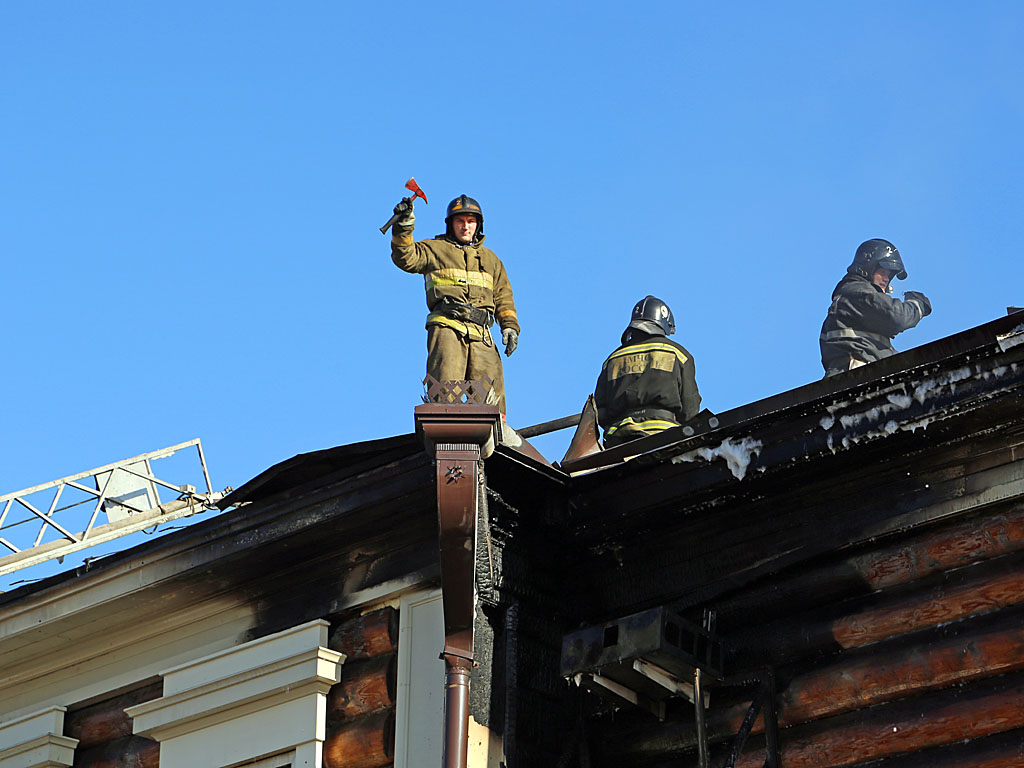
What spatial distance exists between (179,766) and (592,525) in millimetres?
2678

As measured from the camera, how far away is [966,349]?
22.8 ft

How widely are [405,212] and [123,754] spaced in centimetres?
365

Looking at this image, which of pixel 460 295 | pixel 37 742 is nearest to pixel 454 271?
pixel 460 295

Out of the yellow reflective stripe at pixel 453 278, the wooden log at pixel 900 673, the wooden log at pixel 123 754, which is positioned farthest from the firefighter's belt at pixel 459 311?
the wooden log at pixel 900 673

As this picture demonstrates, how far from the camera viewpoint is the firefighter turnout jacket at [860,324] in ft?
41.8

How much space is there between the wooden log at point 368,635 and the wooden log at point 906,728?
2.03m

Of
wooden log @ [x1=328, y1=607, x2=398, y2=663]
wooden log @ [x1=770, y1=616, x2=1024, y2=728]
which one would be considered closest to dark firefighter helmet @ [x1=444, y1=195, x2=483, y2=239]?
wooden log @ [x1=328, y1=607, x2=398, y2=663]

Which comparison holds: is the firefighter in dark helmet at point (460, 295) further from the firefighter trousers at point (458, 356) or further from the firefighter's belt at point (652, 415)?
the firefighter's belt at point (652, 415)

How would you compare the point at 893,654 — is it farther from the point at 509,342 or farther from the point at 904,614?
the point at 509,342

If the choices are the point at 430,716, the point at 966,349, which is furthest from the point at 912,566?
the point at 430,716

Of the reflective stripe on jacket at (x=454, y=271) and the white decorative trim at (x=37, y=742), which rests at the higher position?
the reflective stripe on jacket at (x=454, y=271)

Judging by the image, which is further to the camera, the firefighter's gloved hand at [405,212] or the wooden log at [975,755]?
the firefighter's gloved hand at [405,212]

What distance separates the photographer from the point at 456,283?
10383 millimetres

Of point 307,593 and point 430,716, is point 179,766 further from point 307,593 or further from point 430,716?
point 430,716
